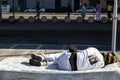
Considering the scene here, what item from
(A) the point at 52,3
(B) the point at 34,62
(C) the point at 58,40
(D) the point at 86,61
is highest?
(A) the point at 52,3

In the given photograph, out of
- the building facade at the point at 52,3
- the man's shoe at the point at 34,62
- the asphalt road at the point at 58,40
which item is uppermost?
the building facade at the point at 52,3

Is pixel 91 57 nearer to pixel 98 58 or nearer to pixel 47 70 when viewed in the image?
pixel 98 58

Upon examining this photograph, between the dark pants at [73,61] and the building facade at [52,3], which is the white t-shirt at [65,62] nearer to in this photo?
the dark pants at [73,61]

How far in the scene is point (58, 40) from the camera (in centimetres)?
1895

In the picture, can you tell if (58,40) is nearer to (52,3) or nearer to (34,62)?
(34,62)

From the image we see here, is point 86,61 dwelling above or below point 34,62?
above

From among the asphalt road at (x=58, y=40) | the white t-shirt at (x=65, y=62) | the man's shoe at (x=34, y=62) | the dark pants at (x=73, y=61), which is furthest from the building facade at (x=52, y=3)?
the dark pants at (x=73, y=61)

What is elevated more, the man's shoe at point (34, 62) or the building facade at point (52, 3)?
the building facade at point (52, 3)

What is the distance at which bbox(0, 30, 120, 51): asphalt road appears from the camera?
16.9 m

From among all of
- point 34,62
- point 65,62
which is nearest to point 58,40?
point 34,62

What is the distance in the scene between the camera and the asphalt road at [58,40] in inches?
667

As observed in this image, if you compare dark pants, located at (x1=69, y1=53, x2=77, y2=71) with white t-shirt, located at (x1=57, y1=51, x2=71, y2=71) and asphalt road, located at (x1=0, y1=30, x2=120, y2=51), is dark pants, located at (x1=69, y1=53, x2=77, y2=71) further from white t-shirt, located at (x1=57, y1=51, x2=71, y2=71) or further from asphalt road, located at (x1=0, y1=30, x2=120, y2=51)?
asphalt road, located at (x1=0, y1=30, x2=120, y2=51)

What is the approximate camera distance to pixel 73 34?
21.8 metres

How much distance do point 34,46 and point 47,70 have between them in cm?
732
